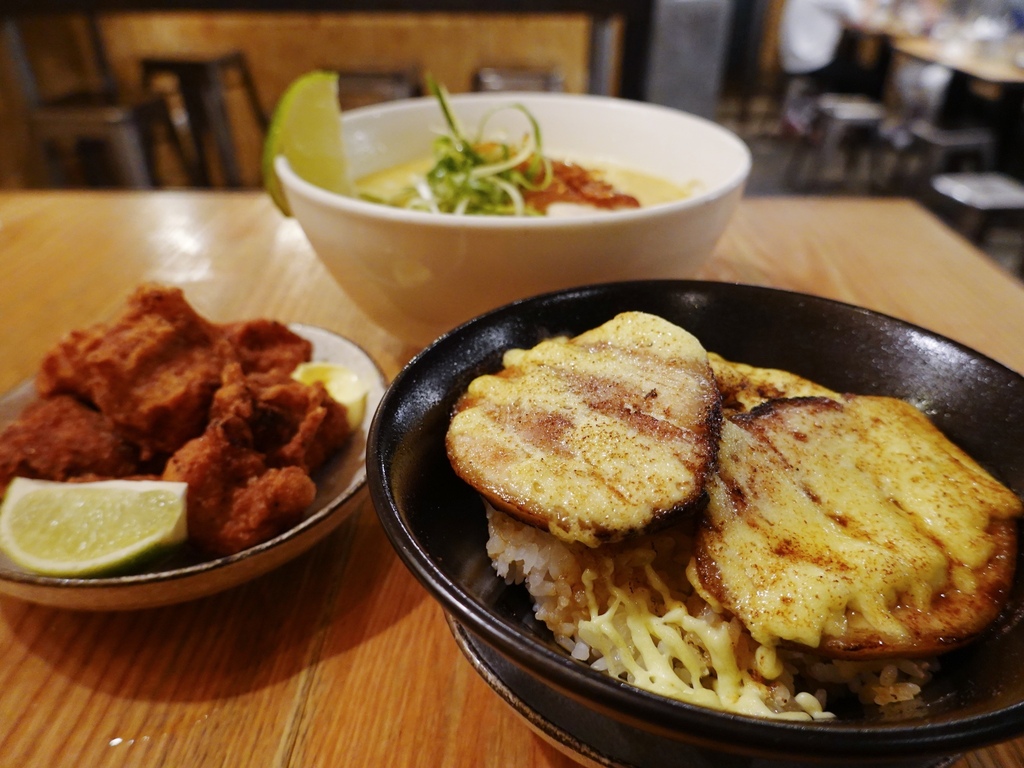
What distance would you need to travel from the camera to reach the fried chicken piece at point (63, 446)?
40.9 inches

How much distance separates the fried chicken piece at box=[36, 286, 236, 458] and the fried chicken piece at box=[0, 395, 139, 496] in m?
0.03

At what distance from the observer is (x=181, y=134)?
6363 millimetres

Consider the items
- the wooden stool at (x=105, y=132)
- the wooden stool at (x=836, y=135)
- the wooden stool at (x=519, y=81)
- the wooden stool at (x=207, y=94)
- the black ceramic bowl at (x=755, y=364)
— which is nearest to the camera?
the black ceramic bowl at (x=755, y=364)

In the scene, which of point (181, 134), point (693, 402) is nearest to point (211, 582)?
point (693, 402)

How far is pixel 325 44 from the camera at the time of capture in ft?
19.6

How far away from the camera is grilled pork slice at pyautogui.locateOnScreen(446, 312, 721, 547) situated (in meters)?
0.69

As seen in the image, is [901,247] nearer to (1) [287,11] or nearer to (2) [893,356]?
(2) [893,356]

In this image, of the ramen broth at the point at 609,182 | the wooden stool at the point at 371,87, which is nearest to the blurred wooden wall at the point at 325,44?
the wooden stool at the point at 371,87

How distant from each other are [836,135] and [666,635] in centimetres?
758

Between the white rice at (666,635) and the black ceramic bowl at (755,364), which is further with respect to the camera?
the white rice at (666,635)

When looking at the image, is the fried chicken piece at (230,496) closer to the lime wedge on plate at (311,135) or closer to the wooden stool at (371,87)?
the lime wedge on plate at (311,135)

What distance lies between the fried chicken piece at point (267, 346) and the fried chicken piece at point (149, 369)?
5 cm

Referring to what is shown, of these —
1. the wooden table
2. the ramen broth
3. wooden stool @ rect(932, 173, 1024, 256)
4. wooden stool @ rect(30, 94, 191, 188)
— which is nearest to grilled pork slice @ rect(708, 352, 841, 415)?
the wooden table

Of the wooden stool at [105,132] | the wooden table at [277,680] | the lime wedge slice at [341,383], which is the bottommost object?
the wooden stool at [105,132]
